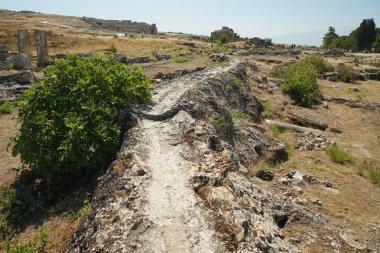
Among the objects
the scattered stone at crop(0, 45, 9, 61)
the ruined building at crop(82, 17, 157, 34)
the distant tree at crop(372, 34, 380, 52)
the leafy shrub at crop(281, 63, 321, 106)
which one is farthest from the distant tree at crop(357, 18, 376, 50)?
the scattered stone at crop(0, 45, 9, 61)

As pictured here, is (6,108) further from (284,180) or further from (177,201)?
(177,201)

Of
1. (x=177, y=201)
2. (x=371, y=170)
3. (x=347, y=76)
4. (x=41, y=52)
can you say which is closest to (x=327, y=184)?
(x=371, y=170)

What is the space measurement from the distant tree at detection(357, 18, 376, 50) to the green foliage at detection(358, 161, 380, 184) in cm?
7606

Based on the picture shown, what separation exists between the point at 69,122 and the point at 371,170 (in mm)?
11317

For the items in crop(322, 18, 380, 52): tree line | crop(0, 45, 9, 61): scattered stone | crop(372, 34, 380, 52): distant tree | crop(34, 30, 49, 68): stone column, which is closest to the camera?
crop(0, 45, 9, 61): scattered stone

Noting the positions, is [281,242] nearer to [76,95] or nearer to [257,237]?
[257,237]

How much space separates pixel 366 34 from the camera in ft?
256

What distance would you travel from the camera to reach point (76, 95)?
323 inches

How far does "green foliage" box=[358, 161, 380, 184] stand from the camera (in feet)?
39.9

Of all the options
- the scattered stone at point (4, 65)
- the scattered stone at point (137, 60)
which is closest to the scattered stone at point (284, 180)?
the scattered stone at point (137, 60)

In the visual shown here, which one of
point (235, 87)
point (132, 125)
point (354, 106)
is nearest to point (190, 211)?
point (132, 125)

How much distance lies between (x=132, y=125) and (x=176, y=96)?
349 cm

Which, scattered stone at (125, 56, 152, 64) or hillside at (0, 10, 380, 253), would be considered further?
scattered stone at (125, 56, 152, 64)

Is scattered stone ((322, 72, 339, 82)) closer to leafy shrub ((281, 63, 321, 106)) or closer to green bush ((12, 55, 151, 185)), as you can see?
leafy shrub ((281, 63, 321, 106))
